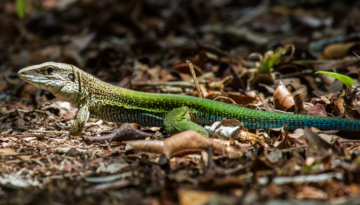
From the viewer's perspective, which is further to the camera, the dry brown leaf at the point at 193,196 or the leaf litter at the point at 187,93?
the leaf litter at the point at 187,93

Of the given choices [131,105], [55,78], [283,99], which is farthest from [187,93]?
[55,78]

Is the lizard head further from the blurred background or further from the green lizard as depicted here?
the blurred background

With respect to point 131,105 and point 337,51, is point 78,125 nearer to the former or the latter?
point 131,105

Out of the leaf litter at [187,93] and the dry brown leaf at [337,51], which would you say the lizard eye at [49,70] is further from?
the dry brown leaf at [337,51]

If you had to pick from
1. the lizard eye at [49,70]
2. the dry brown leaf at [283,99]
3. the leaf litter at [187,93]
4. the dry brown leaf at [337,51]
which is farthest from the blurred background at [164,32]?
the lizard eye at [49,70]

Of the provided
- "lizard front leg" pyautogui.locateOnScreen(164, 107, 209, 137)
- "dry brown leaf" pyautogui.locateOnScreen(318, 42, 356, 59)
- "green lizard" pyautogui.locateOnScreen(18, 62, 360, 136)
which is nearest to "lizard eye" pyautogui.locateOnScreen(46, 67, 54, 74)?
"green lizard" pyautogui.locateOnScreen(18, 62, 360, 136)

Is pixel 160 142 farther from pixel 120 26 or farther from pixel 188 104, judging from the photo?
pixel 120 26

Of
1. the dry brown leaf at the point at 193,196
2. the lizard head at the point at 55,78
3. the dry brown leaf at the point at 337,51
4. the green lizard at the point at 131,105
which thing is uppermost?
the dry brown leaf at the point at 337,51

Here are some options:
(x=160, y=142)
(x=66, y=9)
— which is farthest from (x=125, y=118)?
(x=66, y=9)
